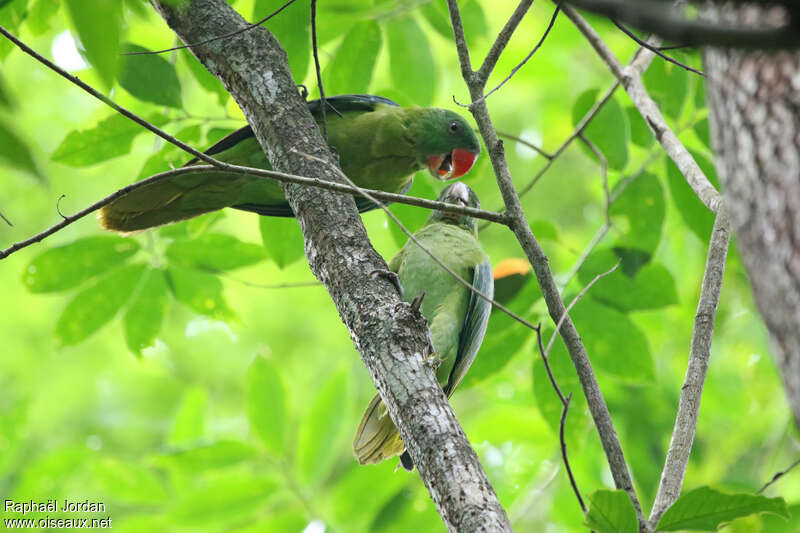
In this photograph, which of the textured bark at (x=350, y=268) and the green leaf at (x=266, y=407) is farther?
the green leaf at (x=266, y=407)

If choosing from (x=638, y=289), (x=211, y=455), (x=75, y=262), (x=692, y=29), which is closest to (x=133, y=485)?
(x=211, y=455)

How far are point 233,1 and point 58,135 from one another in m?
5.12

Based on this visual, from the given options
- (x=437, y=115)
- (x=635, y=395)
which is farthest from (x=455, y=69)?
(x=635, y=395)

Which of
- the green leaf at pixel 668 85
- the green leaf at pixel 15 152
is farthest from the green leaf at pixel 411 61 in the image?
the green leaf at pixel 15 152

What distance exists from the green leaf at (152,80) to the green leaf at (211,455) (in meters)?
1.57

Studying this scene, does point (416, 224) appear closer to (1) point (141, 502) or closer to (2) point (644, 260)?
(2) point (644, 260)

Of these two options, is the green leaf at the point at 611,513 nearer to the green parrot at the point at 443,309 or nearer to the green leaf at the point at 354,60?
the green parrot at the point at 443,309

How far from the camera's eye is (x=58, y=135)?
707cm

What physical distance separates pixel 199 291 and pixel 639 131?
230 centimetres

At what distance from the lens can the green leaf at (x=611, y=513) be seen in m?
1.48

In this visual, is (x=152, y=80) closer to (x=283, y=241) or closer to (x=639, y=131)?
(x=283, y=241)

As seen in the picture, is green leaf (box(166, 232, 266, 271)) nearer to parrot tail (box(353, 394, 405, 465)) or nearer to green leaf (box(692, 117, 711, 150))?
parrot tail (box(353, 394, 405, 465))

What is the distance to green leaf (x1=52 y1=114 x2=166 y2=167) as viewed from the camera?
2895mm

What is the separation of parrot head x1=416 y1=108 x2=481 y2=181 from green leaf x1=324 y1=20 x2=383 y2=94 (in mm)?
637
